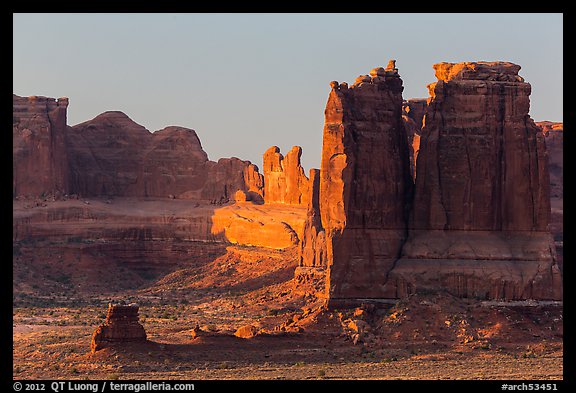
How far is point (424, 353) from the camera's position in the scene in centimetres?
6272

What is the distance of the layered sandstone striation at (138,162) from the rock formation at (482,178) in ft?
190

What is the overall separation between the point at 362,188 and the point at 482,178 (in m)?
4.72

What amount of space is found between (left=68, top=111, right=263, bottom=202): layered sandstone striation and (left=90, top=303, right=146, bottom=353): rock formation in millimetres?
64168

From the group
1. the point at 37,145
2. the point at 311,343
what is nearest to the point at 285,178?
the point at 37,145

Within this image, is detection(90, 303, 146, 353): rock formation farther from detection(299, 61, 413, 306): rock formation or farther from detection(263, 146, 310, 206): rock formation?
detection(263, 146, 310, 206): rock formation

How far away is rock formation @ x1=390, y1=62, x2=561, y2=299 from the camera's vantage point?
220ft

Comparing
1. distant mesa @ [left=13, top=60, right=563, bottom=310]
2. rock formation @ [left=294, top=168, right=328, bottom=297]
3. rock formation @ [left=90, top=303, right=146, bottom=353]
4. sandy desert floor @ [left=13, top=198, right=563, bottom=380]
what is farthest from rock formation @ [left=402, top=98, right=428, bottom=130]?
rock formation @ [left=90, top=303, right=146, bottom=353]

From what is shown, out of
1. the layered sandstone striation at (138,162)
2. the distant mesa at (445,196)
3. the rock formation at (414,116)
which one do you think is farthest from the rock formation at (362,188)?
the layered sandstone striation at (138,162)

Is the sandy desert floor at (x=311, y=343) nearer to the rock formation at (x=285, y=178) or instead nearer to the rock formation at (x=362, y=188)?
the rock formation at (x=362, y=188)

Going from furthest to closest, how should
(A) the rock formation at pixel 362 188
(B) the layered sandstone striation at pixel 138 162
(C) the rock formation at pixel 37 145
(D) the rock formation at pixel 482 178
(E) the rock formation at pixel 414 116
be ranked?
(B) the layered sandstone striation at pixel 138 162 → (C) the rock formation at pixel 37 145 → (E) the rock formation at pixel 414 116 → (D) the rock formation at pixel 482 178 → (A) the rock formation at pixel 362 188

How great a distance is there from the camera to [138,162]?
12775 centimetres

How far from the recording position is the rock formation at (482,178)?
67.0 metres

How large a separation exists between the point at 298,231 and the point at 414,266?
34.1m
